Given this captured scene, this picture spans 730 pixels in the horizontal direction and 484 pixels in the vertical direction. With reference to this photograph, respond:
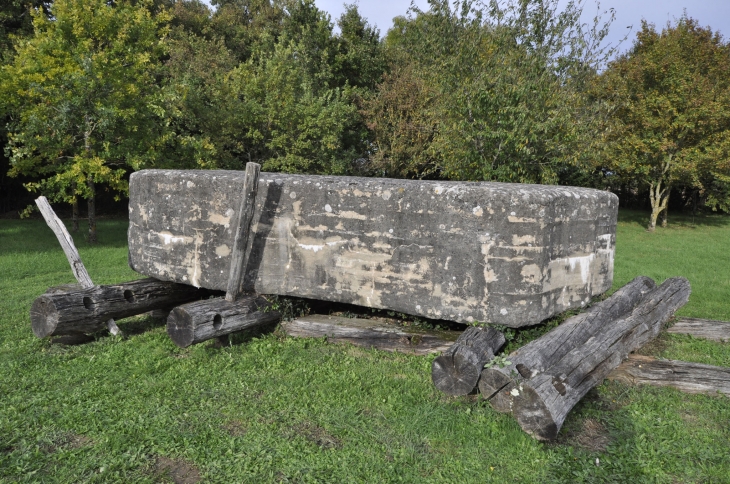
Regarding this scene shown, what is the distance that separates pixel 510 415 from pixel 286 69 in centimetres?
1542

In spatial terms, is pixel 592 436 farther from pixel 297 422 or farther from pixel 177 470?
pixel 177 470

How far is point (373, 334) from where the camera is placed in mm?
5285

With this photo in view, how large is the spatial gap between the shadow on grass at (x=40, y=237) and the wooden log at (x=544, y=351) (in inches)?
454

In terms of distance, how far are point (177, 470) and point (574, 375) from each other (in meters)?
2.77

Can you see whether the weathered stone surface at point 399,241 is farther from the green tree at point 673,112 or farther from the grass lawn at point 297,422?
the green tree at point 673,112

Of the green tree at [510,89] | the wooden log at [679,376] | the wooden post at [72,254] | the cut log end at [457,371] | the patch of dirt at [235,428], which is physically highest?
Answer: the green tree at [510,89]

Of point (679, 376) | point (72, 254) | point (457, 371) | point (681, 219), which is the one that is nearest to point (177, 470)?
point (457, 371)

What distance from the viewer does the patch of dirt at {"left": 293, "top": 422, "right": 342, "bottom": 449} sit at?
3.53m

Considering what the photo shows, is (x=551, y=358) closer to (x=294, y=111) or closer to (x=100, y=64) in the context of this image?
(x=100, y=64)

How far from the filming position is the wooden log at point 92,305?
511 cm

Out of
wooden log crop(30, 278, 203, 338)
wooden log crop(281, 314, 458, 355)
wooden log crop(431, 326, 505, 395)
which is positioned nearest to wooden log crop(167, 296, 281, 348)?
wooden log crop(281, 314, 458, 355)

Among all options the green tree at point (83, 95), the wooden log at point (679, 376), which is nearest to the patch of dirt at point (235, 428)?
the wooden log at point (679, 376)

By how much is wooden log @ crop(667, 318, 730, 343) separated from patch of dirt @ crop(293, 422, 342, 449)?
452cm

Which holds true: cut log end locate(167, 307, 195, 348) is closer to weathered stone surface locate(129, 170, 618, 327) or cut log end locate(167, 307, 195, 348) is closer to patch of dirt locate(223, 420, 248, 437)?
weathered stone surface locate(129, 170, 618, 327)
